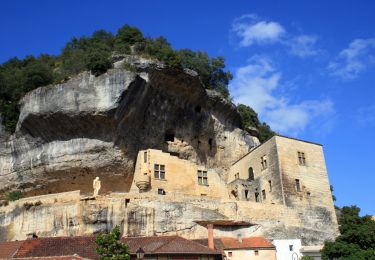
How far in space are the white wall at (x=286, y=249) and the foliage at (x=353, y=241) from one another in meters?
2.64

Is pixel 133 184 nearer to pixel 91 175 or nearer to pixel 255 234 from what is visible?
pixel 91 175

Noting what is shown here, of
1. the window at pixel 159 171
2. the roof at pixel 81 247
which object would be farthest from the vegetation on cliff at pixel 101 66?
the roof at pixel 81 247

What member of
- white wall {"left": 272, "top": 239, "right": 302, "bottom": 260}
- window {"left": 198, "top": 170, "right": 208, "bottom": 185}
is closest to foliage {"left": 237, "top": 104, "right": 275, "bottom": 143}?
window {"left": 198, "top": 170, "right": 208, "bottom": 185}

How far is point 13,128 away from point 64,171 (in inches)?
304

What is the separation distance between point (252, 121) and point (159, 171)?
18.9m

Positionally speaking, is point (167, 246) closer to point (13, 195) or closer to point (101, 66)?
point (101, 66)

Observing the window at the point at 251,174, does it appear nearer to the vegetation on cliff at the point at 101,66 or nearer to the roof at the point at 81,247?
the vegetation on cliff at the point at 101,66

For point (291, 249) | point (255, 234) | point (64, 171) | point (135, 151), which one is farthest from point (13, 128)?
point (291, 249)

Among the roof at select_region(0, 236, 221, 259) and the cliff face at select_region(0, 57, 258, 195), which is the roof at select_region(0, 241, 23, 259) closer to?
the roof at select_region(0, 236, 221, 259)

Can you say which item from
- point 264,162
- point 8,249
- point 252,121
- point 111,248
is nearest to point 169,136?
point 264,162

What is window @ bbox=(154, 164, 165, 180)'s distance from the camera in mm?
37906

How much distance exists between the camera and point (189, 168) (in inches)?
1563

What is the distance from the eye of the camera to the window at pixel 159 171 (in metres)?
37.9

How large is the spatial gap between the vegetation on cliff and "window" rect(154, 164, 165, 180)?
8.81 metres
